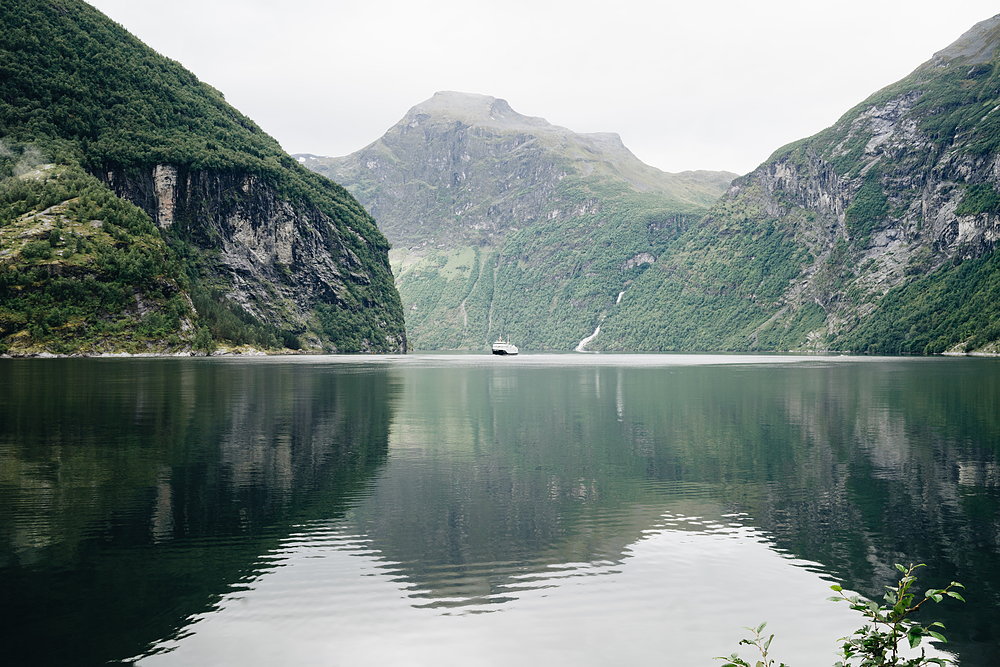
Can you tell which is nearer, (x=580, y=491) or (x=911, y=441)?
(x=580, y=491)

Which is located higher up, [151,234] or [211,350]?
[151,234]

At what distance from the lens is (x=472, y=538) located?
19.7 meters

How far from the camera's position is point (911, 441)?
37281 millimetres

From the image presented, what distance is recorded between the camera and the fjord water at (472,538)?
44.1 ft

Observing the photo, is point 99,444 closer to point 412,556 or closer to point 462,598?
point 412,556

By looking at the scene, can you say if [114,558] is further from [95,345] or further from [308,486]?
[95,345]

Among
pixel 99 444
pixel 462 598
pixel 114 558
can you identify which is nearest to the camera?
pixel 462 598

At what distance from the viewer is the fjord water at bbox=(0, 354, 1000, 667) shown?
13.4 m

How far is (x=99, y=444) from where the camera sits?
111ft

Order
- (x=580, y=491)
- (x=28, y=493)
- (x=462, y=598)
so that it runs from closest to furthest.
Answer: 1. (x=462, y=598)
2. (x=28, y=493)
3. (x=580, y=491)

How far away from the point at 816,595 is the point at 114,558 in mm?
16905

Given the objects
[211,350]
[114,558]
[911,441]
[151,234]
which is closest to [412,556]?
[114,558]

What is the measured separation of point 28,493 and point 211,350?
172 metres

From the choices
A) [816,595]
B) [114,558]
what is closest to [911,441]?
[816,595]
